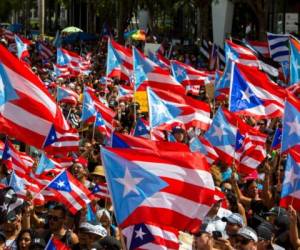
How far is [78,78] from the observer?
97.1ft

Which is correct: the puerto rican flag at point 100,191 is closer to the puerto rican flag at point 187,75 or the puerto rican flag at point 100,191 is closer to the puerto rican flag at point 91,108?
the puerto rican flag at point 91,108

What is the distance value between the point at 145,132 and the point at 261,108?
1.72 m

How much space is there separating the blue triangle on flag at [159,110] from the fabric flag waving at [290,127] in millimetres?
2770

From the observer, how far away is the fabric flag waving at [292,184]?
9.80m

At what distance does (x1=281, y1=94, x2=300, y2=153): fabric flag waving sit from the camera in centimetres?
1136

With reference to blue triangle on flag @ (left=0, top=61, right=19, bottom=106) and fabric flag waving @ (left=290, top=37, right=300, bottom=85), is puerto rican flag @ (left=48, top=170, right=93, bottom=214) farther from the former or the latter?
fabric flag waving @ (left=290, top=37, right=300, bottom=85)

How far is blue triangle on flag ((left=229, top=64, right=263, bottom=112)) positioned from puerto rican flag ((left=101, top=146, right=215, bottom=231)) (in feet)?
20.3

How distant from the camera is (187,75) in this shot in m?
21.0

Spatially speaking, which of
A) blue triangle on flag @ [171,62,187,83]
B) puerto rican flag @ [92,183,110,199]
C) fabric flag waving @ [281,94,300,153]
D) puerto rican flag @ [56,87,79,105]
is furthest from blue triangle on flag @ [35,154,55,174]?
blue triangle on flag @ [171,62,187,83]

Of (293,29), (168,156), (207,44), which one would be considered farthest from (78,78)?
(168,156)

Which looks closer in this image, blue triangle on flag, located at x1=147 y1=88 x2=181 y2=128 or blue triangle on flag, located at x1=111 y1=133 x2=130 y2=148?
blue triangle on flag, located at x1=111 y1=133 x2=130 y2=148

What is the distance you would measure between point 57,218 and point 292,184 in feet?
7.53

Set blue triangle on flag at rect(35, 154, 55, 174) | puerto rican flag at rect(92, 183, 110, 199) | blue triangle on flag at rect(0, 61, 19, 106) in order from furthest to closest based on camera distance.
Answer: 1. blue triangle on flag at rect(35, 154, 55, 174)
2. puerto rican flag at rect(92, 183, 110, 199)
3. blue triangle on flag at rect(0, 61, 19, 106)

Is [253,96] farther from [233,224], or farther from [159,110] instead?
[233,224]
